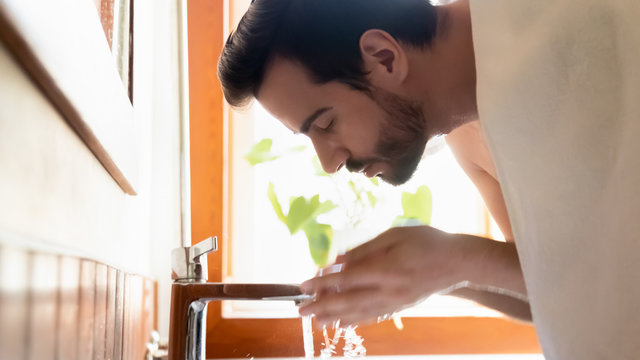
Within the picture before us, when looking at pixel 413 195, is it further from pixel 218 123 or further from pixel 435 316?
pixel 218 123

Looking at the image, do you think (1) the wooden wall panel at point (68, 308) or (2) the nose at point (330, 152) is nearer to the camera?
(1) the wooden wall panel at point (68, 308)

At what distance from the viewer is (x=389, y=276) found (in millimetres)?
632

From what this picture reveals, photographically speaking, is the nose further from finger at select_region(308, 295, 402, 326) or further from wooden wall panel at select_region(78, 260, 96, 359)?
wooden wall panel at select_region(78, 260, 96, 359)

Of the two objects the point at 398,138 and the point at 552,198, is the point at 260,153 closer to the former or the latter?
the point at 398,138

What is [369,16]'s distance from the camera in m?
0.86

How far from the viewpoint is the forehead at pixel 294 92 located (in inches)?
34.3

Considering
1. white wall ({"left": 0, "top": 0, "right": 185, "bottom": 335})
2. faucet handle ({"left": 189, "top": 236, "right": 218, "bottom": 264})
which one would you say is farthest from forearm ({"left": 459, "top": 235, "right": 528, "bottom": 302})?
white wall ({"left": 0, "top": 0, "right": 185, "bottom": 335})

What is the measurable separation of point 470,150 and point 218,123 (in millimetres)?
517

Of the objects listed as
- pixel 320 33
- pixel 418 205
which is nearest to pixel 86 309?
pixel 320 33

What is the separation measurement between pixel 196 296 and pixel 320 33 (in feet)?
1.30

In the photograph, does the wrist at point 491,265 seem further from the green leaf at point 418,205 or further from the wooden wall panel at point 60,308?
the green leaf at point 418,205

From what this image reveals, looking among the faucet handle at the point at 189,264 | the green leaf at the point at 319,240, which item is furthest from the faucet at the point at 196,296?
the green leaf at the point at 319,240

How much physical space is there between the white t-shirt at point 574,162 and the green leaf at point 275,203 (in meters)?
0.63

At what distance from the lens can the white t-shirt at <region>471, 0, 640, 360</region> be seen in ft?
1.94
